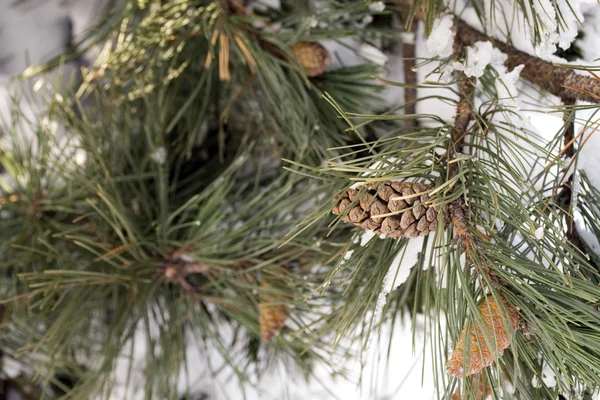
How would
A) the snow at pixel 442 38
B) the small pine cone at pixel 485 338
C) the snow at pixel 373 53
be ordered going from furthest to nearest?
the snow at pixel 373 53 → the snow at pixel 442 38 → the small pine cone at pixel 485 338

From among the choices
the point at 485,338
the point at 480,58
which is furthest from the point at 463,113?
the point at 485,338

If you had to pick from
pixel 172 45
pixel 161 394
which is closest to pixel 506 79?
pixel 172 45

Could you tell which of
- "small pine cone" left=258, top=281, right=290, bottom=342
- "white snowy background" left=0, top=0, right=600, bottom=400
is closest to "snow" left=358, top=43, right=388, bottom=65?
"white snowy background" left=0, top=0, right=600, bottom=400

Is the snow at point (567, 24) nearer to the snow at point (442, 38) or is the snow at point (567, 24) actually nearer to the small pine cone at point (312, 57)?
the snow at point (442, 38)

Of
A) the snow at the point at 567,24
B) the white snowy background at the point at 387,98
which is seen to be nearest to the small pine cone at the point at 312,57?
the white snowy background at the point at 387,98

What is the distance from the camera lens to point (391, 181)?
0.97 feet

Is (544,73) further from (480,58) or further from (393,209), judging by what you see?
(393,209)

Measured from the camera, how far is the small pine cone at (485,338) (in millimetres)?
266

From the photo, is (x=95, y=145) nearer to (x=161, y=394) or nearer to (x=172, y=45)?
(x=172, y=45)

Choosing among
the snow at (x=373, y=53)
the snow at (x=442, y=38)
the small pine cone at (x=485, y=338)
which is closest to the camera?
the small pine cone at (x=485, y=338)

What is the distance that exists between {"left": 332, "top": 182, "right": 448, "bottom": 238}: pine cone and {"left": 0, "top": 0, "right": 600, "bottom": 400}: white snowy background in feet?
0.15

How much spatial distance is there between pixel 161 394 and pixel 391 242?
29 cm

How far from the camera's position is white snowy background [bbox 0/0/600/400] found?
34 cm

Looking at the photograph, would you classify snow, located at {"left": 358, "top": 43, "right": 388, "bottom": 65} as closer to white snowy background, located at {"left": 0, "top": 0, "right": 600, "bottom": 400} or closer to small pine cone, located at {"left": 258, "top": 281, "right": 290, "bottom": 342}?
white snowy background, located at {"left": 0, "top": 0, "right": 600, "bottom": 400}
